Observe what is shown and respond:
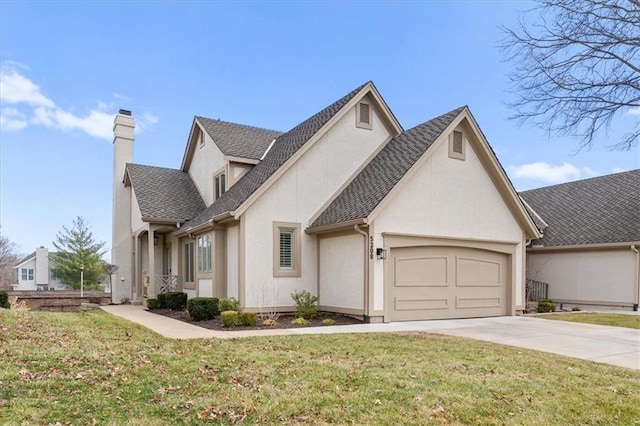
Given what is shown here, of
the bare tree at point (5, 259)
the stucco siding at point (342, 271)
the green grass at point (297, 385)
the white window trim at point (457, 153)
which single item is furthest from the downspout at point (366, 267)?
the bare tree at point (5, 259)

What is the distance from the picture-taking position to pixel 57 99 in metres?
22.0

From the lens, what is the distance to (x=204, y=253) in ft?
55.1

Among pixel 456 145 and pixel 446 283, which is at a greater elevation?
pixel 456 145

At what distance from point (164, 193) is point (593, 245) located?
62.4 ft

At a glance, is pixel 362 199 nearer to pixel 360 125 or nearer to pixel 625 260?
pixel 360 125

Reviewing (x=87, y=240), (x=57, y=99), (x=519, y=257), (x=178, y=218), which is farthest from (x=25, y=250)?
(x=519, y=257)

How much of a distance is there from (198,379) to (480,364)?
172 inches

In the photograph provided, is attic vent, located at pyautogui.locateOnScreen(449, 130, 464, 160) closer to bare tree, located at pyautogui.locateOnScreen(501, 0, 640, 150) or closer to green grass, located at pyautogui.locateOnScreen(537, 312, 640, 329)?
bare tree, located at pyautogui.locateOnScreen(501, 0, 640, 150)

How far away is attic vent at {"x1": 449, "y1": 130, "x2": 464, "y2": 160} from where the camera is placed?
15008mm

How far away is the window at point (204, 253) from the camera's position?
1631cm

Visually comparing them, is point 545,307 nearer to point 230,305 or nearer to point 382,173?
point 382,173

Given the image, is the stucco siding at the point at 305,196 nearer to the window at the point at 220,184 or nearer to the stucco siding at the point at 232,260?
the stucco siding at the point at 232,260

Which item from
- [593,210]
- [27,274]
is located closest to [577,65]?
[593,210]

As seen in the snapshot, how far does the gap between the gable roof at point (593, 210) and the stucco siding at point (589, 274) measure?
2.18 feet
